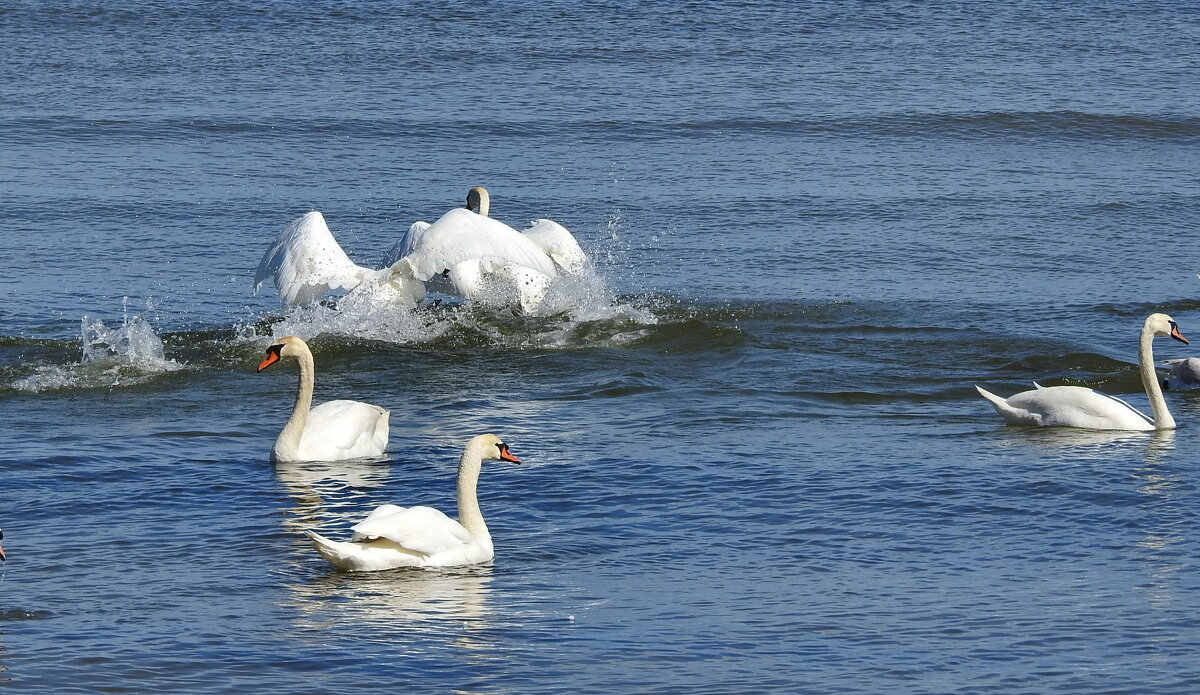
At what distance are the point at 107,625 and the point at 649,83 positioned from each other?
1766cm

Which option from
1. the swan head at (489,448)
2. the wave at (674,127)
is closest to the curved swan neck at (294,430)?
the swan head at (489,448)

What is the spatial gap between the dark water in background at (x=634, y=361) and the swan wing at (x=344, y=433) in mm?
182

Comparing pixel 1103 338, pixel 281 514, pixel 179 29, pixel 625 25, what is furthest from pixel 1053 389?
pixel 179 29

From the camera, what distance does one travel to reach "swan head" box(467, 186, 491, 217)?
1462 cm

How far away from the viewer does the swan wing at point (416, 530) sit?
7.82 metres

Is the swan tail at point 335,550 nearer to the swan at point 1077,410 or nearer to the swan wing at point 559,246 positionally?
the swan at point 1077,410

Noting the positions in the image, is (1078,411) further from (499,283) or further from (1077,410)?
(499,283)

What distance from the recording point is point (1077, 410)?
10484mm

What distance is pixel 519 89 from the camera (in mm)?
23484

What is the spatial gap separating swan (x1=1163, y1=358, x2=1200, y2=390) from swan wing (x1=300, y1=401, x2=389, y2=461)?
5.18 metres

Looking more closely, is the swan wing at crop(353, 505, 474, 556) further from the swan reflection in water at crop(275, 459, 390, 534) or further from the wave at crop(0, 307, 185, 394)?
the wave at crop(0, 307, 185, 394)

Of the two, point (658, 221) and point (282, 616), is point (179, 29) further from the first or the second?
point (282, 616)

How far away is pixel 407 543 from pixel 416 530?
68mm

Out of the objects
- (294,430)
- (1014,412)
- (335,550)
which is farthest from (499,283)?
(335,550)
